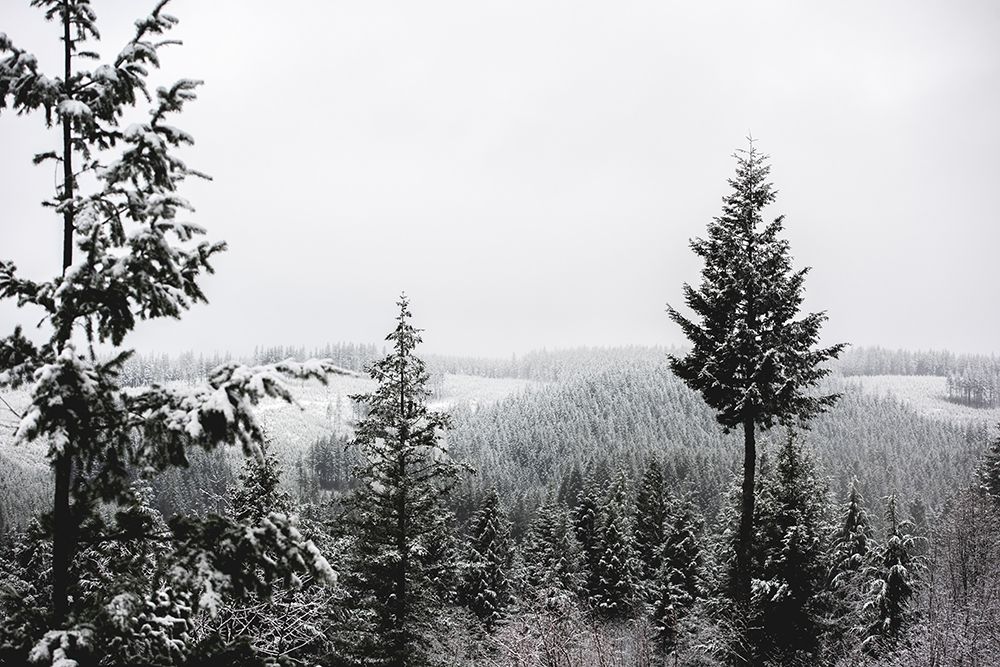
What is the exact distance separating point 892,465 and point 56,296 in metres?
149

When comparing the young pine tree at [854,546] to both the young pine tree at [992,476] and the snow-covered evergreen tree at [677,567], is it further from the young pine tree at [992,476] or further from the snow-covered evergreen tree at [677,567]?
the young pine tree at [992,476]

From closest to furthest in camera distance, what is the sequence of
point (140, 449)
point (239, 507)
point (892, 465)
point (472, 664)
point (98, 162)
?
1. point (140, 449)
2. point (98, 162)
3. point (472, 664)
4. point (239, 507)
5. point (892, 465)

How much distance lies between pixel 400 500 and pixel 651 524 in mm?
30670

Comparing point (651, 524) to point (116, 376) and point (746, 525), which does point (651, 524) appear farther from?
point (116, 376)

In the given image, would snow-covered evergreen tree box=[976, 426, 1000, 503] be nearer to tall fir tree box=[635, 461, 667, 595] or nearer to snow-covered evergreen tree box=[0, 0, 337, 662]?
tall fir tree box=[635, 461, 667, 595]

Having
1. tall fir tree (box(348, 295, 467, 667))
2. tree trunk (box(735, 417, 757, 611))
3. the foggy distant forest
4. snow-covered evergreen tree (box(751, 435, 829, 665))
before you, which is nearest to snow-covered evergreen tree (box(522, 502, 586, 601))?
the foggy distant forest

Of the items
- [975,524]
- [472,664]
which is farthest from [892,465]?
[472,664]

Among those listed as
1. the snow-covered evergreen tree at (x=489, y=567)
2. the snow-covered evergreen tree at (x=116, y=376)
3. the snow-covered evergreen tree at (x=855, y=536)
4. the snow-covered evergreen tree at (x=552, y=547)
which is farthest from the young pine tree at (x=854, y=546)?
the snow-covered evergreen tree at (x=116, y=376)

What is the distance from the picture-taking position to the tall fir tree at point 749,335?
46.7 feet

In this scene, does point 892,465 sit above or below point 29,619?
below

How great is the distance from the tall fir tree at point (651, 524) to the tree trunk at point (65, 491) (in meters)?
40.3

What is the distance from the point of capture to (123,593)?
4.76m

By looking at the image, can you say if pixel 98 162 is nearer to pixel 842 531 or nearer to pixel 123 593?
pixel 123 593

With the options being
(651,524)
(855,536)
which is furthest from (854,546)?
(651,524)
